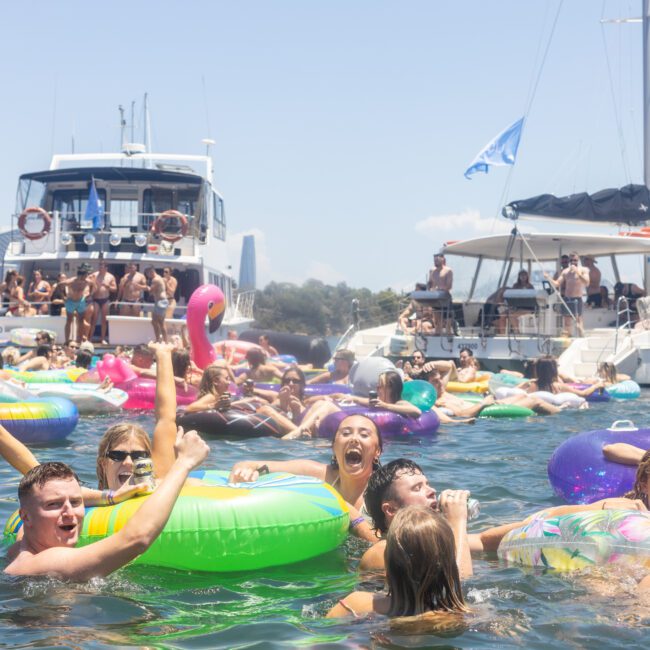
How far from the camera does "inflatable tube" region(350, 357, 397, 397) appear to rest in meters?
12.9

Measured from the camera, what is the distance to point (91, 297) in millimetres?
20500

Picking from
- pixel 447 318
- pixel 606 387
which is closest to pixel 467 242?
pixel 447 318

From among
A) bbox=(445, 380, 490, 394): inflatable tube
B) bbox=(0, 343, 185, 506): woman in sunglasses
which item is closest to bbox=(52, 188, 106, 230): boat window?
bbox=(445, 380, 490, 394): inflatable tube

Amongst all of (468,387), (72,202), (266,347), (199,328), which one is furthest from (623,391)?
(72,202)

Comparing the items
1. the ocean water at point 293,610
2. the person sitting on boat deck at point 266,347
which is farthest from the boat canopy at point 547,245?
the ocean water at point 293,610

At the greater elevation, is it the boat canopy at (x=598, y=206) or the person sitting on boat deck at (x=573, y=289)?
the boat canopy at (x=598, y=206)

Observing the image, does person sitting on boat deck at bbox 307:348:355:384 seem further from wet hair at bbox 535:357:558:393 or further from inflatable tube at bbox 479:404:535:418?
wet hair at bbox 535:357:558:393

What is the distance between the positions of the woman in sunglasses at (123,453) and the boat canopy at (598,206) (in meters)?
17.5

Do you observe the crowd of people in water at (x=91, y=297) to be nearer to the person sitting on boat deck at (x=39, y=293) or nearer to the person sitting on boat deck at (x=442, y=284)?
the person sitting on boat deck at (x=39, y=293)

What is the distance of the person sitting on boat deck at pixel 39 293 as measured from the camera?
21.3 metres

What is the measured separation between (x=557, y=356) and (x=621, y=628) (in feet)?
49.2

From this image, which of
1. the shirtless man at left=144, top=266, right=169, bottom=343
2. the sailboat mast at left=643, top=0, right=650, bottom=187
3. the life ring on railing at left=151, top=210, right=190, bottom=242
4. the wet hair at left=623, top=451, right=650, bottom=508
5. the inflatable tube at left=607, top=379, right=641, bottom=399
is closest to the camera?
the wet hair at left=623, top=451, right=650, bottom=508

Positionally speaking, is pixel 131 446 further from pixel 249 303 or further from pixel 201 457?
pixel 249 303

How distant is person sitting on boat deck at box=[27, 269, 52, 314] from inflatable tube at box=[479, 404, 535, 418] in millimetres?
11521
